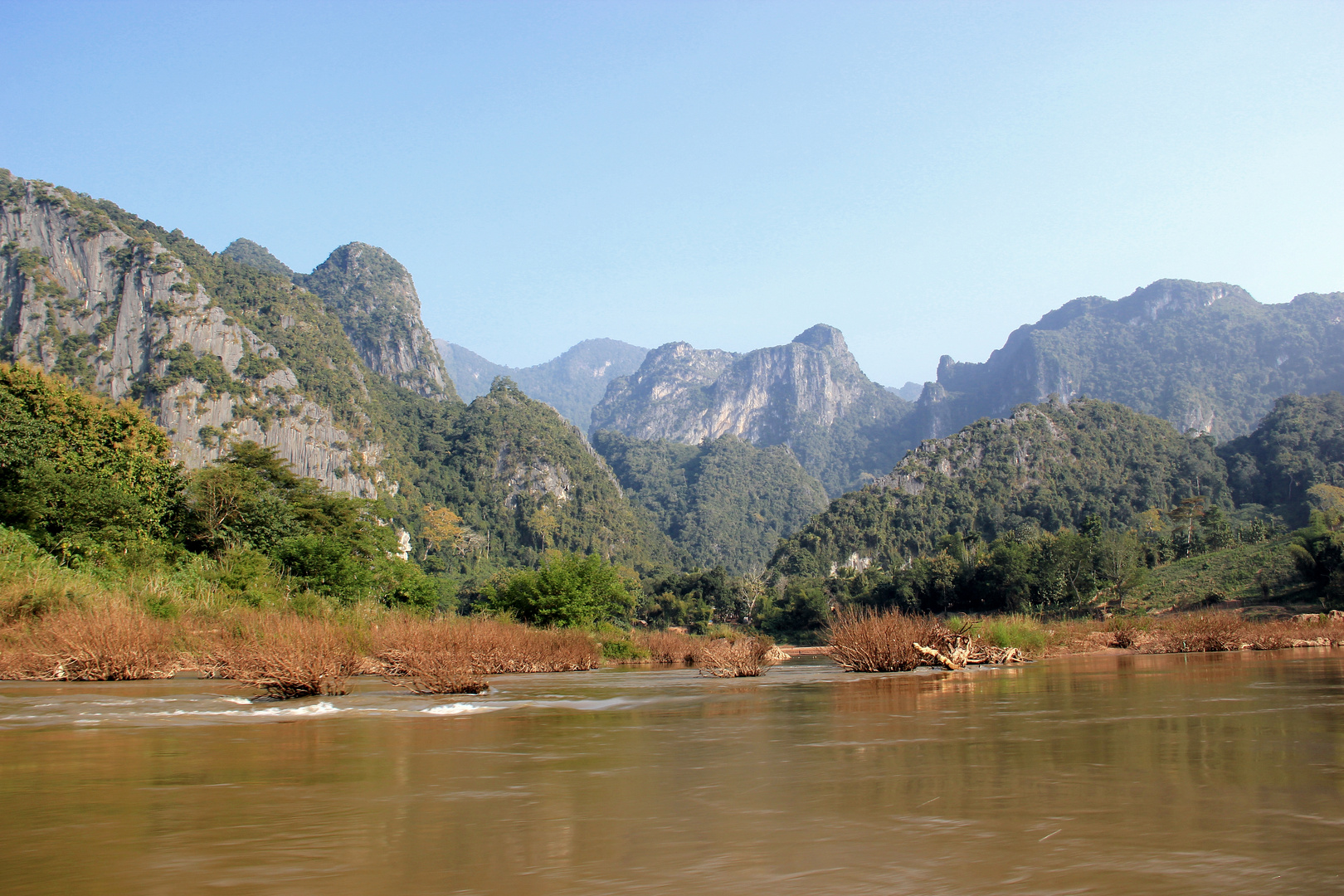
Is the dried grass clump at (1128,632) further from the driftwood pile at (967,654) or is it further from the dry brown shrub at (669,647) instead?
the dry brown shrub at (669,647)

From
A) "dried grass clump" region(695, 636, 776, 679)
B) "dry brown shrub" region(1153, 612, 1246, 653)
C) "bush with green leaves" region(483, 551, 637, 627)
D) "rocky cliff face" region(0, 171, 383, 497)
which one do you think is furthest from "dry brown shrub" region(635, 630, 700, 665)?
"rocky cliff face" region(0, 171, 383, 497)

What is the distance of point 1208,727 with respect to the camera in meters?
9.16

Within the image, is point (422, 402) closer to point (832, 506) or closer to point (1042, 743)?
point (832, 506)

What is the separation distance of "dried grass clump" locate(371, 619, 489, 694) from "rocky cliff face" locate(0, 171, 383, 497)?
319 feet

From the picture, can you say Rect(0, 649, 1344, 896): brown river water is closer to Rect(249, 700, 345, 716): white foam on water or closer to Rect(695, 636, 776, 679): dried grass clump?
Rect(249, 700, 345, 716): white foam on water

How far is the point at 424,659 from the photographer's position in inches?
620

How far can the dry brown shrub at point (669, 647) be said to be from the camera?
36.7 m

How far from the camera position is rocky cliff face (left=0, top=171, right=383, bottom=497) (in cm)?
10806

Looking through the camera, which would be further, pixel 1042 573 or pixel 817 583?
pixel 817 583

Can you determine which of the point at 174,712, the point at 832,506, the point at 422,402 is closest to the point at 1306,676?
the point at 174,712

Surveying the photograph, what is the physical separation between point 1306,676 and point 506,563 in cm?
12709

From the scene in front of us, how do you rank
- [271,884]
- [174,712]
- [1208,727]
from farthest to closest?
[174,712], [1208,727], [271,884]

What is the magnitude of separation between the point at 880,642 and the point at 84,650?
16.3 m

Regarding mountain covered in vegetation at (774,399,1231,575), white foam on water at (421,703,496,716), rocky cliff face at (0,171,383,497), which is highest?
rocky cliff face at (0,171,383,497)
